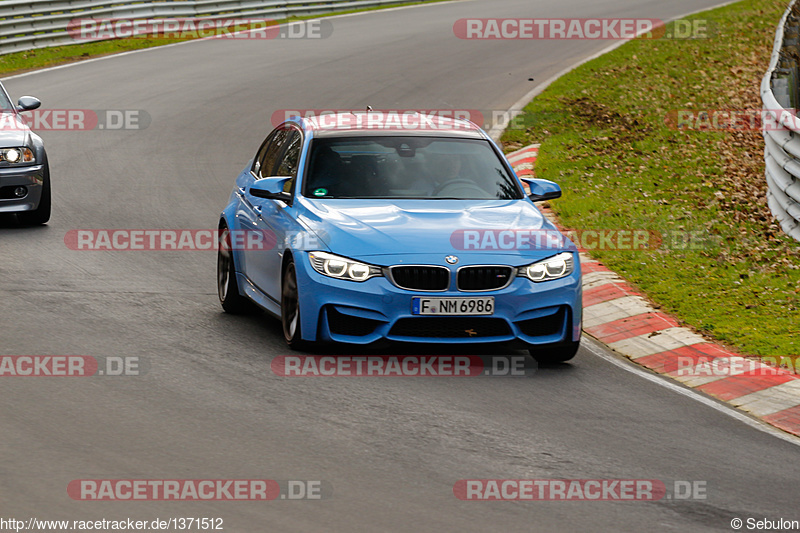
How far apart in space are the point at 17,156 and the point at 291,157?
15.3 feet

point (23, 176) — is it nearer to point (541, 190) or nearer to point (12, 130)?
point (12, 130)

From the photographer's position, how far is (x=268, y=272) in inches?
376

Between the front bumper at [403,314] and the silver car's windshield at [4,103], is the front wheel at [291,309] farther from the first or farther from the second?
→ the silver car's windshield at [4,103]

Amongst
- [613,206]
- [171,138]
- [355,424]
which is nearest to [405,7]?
[171,138]

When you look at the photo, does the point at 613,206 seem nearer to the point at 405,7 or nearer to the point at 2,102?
the point at 2,102

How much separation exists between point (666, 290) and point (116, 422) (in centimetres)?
583

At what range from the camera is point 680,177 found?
16766mm

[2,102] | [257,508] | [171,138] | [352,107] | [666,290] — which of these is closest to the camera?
[257,508]

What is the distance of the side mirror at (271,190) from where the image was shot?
952 centimetres

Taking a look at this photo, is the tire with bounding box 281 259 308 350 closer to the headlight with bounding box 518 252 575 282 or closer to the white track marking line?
the headlight with bounding box 518 252 575 282

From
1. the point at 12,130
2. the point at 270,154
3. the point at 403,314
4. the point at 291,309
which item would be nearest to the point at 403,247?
the point at 403,314

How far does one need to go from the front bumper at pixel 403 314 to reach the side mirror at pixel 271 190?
0.87m

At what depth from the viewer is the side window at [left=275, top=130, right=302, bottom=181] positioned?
1004cm

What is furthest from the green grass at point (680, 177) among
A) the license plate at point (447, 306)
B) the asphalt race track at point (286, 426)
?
the license plate at point (447, 306)
